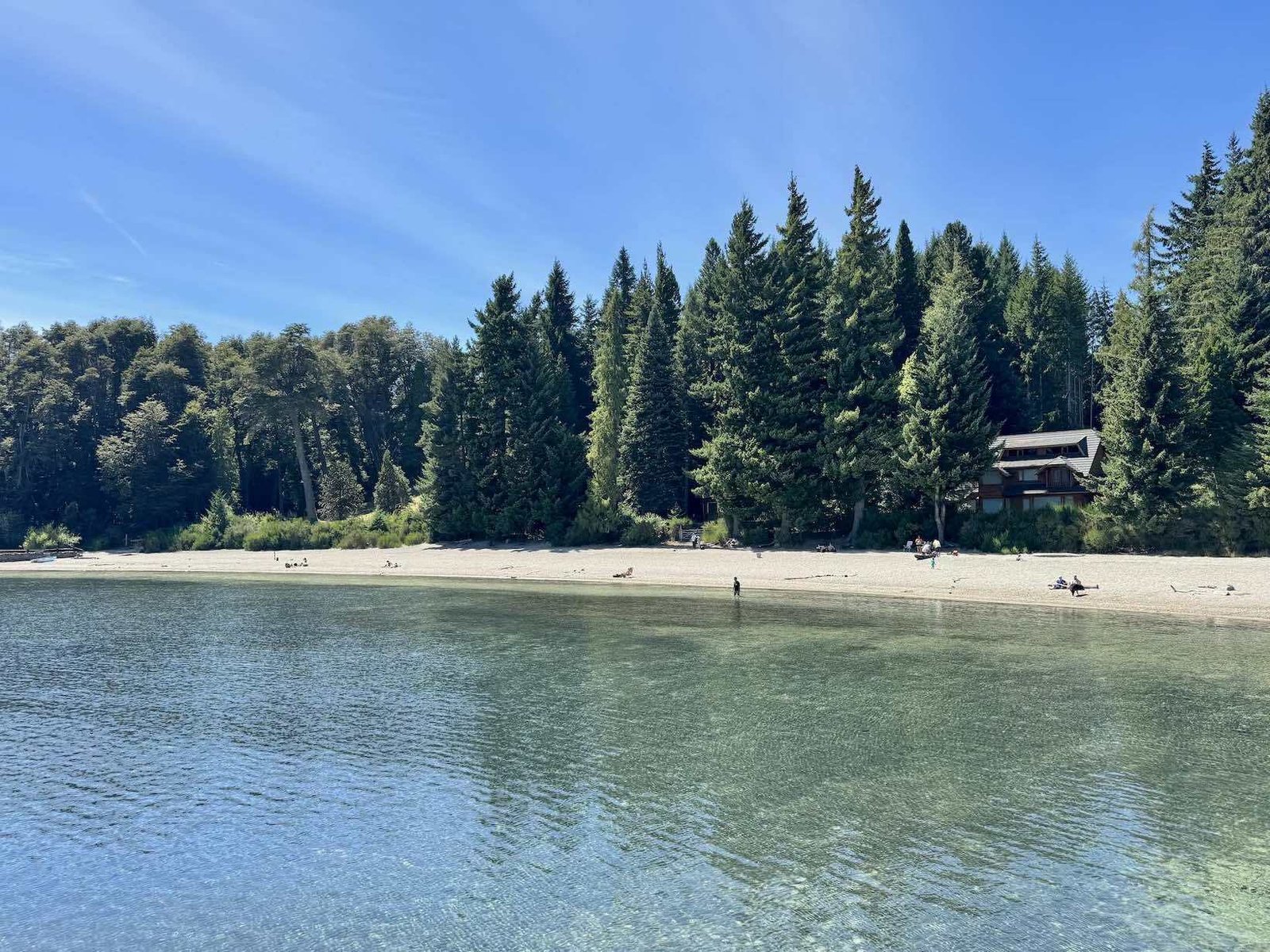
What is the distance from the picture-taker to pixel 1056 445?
61.1 meters

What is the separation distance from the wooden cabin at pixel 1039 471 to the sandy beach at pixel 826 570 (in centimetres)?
1401

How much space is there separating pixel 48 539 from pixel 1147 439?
95.3 metres

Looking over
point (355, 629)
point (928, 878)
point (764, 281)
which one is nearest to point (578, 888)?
point (928, 878)

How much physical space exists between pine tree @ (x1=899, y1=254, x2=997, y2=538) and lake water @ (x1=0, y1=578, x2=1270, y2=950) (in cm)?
2208

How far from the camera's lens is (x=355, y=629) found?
3438 centimetres

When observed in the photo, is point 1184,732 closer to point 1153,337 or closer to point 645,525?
point 1153,337

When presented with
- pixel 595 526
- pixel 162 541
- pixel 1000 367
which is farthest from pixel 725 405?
pixel 162 541

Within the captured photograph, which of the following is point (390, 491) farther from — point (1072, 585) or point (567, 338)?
point (1072, 585)

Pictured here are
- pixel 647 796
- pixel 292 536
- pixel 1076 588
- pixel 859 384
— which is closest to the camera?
pixel 647 796

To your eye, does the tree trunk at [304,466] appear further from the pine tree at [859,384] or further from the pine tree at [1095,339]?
the pine tree at [1095,339]

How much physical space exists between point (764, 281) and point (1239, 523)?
106ft

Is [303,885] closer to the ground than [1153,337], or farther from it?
closer to the ground

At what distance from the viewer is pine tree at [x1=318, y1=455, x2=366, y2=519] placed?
79688 millimetres

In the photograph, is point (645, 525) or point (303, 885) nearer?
point (303, 885)
